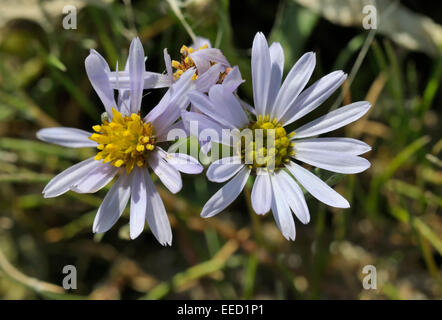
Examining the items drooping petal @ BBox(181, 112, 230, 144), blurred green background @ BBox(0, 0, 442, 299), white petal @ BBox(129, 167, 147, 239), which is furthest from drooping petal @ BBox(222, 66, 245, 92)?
blurred green background @ BBox(0, 0, 442, 299)

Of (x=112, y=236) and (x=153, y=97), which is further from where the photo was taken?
(x=112, y=236)

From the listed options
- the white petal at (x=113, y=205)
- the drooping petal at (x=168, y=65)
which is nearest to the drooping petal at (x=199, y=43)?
the drooping petal at (x=168, y=65)

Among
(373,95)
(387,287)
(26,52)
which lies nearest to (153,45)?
(26,52)

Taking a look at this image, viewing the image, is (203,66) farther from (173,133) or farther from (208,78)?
(173,133)

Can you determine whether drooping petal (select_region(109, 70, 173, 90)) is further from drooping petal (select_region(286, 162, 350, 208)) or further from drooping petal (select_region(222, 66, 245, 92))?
drooping petal (select_region(286, 162, 350, 208))

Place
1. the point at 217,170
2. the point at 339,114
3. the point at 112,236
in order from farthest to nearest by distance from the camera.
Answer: the point at 112,236, the point at 339,114, the point at 217,170
